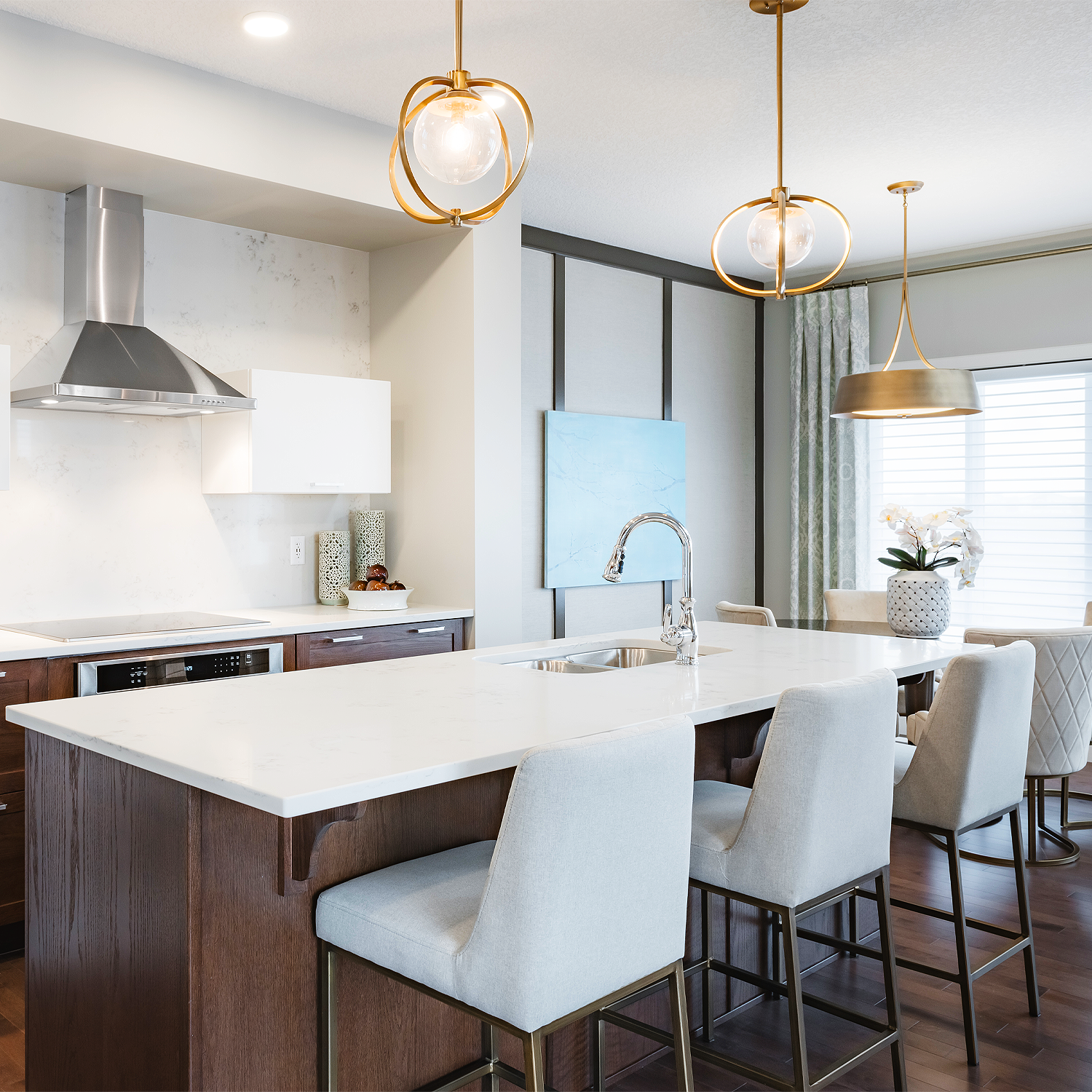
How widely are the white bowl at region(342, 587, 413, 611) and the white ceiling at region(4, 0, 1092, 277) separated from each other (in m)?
1.81

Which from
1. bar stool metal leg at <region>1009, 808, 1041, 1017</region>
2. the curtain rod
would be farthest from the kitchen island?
the curtain rod

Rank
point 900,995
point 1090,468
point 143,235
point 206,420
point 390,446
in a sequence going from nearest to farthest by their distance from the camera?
point 900,995 → point 143,235 → point 206,420 → point 390,446 → point 1090,468

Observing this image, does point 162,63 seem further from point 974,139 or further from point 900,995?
point 900,995

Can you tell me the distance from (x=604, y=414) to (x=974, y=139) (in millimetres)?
2240

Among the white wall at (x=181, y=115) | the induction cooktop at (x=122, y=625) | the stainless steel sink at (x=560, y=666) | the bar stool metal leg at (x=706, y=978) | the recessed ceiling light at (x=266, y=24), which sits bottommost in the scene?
the bar stool metal leg at (x=706, y=978)

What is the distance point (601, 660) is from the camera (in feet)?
9.88

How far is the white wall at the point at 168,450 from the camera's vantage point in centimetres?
367

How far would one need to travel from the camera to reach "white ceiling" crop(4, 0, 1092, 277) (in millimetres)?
3014

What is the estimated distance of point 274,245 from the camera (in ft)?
14.4

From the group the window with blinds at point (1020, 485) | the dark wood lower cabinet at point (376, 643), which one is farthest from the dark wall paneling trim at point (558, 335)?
the window with blinds at point (1020, 485)

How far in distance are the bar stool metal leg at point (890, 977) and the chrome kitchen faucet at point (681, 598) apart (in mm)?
721

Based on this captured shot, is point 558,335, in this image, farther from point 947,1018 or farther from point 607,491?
point 947,1018

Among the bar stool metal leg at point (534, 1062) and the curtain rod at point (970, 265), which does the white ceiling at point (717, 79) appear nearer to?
the curtain rod at point (970, 265)

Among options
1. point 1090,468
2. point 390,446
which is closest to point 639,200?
point 390,446
